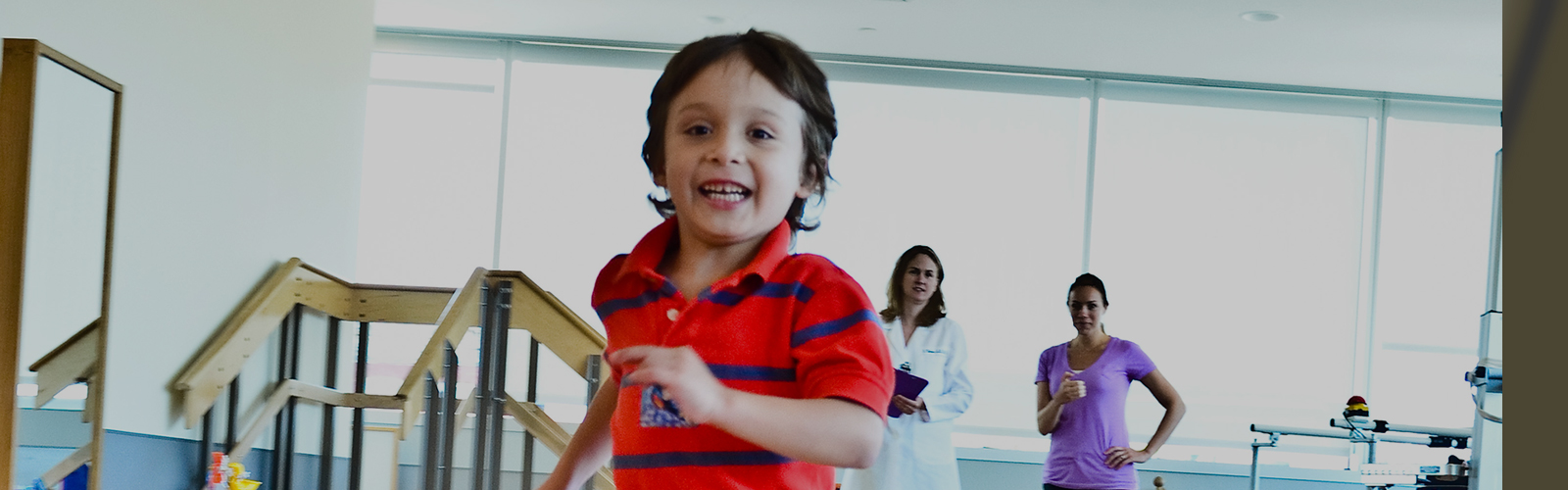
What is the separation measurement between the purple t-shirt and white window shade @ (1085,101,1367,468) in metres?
3.03

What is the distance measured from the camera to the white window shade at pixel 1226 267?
7.07 m

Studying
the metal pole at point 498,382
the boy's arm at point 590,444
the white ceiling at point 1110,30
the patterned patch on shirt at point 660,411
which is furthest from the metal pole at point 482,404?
the white ceiling at point 1110,30

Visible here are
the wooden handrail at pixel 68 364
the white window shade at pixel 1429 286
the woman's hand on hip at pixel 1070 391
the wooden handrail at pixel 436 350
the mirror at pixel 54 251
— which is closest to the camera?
the mirror at pixel 54 251

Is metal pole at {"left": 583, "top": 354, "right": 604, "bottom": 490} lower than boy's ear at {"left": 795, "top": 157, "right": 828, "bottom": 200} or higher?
lower

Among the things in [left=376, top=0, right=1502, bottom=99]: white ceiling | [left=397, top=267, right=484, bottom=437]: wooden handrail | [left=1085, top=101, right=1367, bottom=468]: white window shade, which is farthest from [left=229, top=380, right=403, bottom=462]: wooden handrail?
[left=1085, top=101, right=1367, bottom=468]: white window shade

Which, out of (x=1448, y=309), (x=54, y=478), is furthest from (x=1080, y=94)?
(x=54, y=478)

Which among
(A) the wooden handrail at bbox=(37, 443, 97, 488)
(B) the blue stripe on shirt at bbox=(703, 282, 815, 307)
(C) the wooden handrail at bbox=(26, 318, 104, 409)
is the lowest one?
(A) the wooden handrail at bbox=(37, 443, 97, 488)

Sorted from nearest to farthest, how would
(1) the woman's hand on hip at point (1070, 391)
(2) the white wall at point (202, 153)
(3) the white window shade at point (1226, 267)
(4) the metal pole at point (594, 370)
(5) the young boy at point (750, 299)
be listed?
(5) the young boy at point (750, 299), (2) the white wall at point (202, 153), (4) the metal pole at point (594, 370), (1) the woman's hand on hip at point (1070, 391), (3) the white window shade at point (1226, 267)

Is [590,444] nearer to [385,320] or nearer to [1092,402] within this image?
[1092,402]

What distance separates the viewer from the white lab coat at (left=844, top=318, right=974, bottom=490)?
382cm

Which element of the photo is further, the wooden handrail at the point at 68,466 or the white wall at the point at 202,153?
the white wall at the point at 202,153

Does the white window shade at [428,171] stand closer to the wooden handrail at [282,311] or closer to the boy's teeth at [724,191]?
the wooden handrail at [282,311]

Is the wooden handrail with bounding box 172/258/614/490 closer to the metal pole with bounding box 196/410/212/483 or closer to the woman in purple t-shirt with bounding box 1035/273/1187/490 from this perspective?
the metal pole with bounding box 196/410/212/483

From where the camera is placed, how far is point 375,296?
4570 mm
